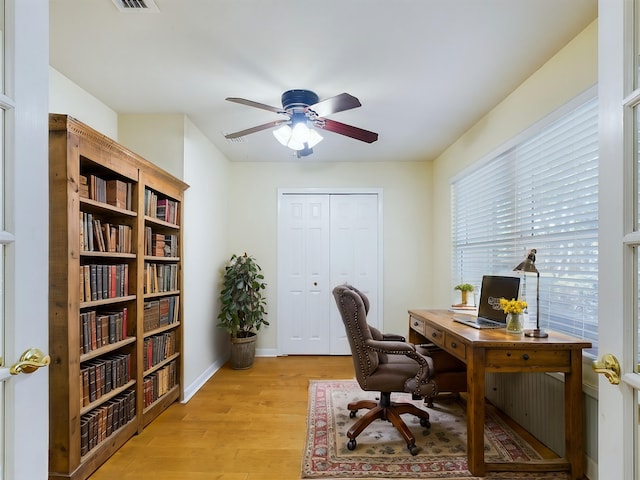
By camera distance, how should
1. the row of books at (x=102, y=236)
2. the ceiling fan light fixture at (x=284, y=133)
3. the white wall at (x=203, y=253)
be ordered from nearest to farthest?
the row of books at (x=102, y=236)
the ceiling fan light fixture at (x=284, y=133)
the white wall at (x=203, y=253)

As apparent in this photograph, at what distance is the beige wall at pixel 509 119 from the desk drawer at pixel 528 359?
4.87ft

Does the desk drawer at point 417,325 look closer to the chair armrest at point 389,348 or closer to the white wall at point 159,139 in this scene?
the chair armrest at point 389,348

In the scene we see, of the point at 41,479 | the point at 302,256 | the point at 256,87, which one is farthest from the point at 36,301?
the point at 302,256

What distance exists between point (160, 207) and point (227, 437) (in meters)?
1.85

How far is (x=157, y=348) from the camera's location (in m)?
2.95

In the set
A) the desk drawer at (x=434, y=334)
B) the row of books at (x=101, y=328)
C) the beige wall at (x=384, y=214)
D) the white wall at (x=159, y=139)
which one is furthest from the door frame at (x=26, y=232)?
the beige wall at (x=384, y=214)

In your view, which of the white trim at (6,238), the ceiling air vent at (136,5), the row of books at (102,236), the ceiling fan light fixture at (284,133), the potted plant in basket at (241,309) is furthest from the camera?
the potted plant in basket at (241,309)

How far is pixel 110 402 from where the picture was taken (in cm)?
241

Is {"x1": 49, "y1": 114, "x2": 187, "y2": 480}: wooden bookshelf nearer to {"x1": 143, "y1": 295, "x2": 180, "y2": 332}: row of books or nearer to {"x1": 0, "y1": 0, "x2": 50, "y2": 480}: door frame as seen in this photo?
{"x1": 143, "y1": 295, "x2": 180, "y2": 332}: row of books

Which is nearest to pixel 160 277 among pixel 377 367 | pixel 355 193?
pixel 377 367

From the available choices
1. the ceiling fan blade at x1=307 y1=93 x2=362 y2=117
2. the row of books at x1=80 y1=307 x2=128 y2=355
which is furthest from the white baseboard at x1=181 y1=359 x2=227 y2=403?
the ceiling fan blade at x1=307 y1=93 x2=362 y2=117

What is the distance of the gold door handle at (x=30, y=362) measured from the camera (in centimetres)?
84

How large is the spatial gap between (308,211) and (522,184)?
274 centimetres

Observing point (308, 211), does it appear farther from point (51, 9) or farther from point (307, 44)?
point (51, 9)
